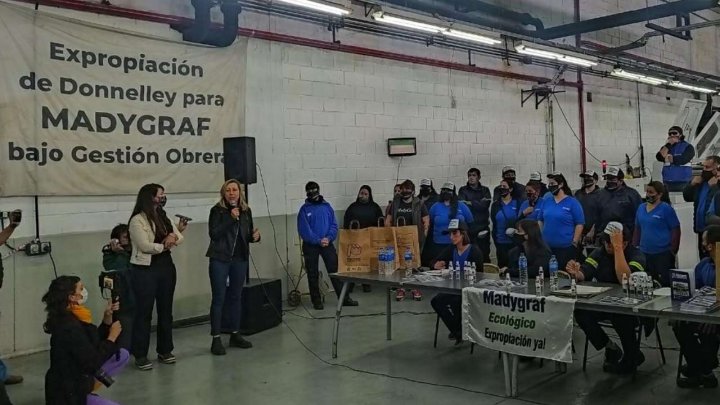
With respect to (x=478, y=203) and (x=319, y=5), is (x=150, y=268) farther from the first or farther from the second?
(x=478, y=203)

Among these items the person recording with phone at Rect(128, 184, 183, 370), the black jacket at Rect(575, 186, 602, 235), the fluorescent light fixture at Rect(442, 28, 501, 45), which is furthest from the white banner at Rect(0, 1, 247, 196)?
the black jacket at Rect(575, 186, 602, 235)

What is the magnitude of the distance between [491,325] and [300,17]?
498cm

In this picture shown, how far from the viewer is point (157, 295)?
16.5 ft

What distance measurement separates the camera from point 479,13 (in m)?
9.74

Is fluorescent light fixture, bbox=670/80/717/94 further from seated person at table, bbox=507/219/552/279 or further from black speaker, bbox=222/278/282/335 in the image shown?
black speaker, bbox=222/278/282/335

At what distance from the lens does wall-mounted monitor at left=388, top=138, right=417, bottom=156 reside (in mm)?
8703

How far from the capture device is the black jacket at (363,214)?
7949 mm

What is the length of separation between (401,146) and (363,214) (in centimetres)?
136

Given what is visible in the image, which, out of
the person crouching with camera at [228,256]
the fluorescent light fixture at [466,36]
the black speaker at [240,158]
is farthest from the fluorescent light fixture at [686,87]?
the person crouching with camera at [228,256]

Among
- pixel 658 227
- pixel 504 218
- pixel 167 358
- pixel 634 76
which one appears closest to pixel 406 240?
pixel 504 218

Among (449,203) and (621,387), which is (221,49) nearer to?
(449,203)

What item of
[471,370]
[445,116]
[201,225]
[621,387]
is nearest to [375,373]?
[471,370]

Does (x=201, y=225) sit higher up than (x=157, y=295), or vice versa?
(x=201, y=225)

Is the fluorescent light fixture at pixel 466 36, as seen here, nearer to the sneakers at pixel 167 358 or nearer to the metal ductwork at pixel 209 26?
the metal ductwork at pixel 209 26
